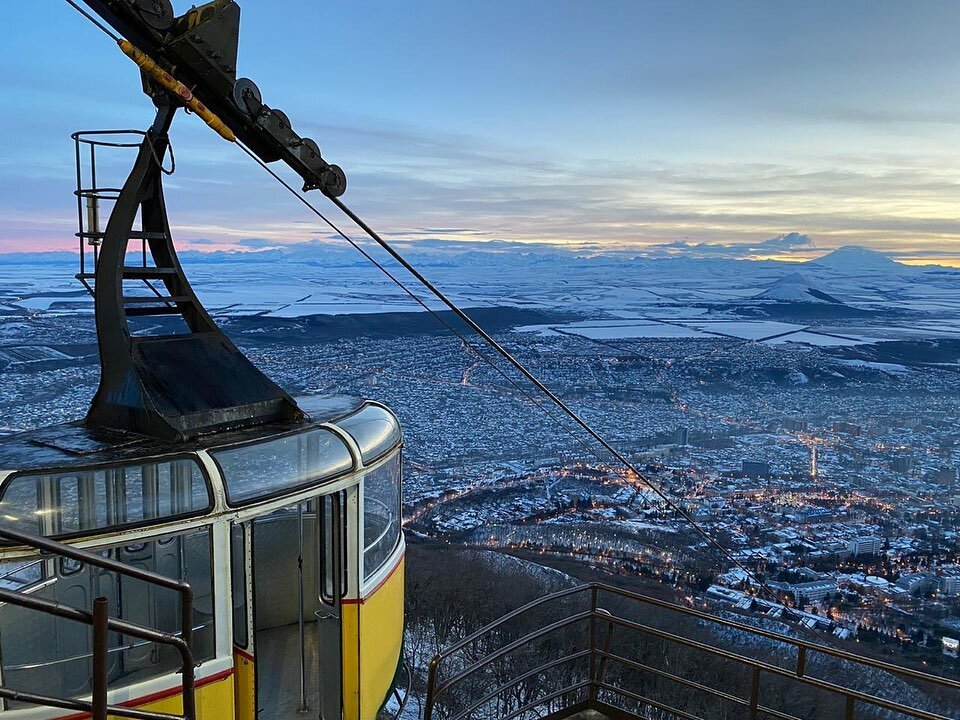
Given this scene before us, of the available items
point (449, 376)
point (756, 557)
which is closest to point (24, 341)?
point (449, 376)

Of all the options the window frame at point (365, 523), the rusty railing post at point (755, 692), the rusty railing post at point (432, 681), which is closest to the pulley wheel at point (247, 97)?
the window frame at point (365, 523)

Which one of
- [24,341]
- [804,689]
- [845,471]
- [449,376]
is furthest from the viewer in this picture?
[449,376]

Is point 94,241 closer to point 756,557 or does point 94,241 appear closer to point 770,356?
point 756,557

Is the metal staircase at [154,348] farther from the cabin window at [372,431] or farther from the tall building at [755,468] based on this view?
the tall building at [755,468]

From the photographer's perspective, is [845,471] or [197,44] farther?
[845,471]

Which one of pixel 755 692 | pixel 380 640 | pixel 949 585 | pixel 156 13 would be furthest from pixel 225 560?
pixel 949 585

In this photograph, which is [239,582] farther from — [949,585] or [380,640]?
[949,585]
